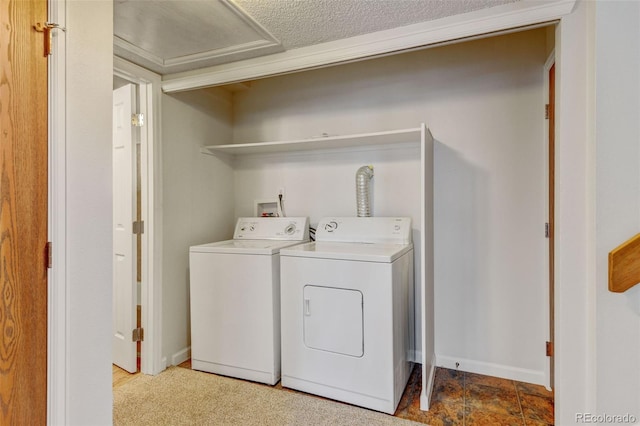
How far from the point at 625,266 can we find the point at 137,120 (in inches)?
114

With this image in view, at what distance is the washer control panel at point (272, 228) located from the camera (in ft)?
9.45

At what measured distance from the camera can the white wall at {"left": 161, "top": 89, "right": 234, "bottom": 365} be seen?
2.65 metres

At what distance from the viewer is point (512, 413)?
206 centimetres

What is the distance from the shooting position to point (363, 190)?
270 cm

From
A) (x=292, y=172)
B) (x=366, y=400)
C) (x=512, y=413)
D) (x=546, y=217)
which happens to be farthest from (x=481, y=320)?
(x=292, y=172)

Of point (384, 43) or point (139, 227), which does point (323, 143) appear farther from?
point (139, 227)

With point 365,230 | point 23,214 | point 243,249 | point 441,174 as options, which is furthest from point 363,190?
point 23,214

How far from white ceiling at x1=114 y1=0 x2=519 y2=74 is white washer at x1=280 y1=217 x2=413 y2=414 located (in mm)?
1299

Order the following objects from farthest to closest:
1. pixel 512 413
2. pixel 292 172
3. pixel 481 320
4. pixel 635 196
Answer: pixel 292 172 < pixel 481 320 < pixel 512 413 < pixel 635 196

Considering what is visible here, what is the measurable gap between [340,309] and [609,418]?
131 centimetres

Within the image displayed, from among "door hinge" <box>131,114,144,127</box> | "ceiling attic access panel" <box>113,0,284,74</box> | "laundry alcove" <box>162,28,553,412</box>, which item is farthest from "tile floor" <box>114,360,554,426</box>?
"ceiling attic access panel" <box>113,0,284,74</box>

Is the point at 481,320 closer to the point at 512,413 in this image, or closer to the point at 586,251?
the point at 512,413

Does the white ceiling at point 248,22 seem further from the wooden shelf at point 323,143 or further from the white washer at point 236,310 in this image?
the white washer at point 236,310

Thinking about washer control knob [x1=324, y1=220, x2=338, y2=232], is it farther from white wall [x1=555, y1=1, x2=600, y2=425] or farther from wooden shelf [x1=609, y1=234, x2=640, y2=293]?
wooden shelf [x1=609, y1=234, x2=640, y2=293]
